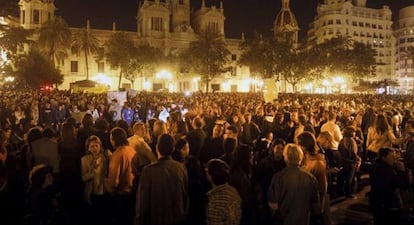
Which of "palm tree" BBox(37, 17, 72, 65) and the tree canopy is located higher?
"palm tree" BBox(37, 17, 72, 65)

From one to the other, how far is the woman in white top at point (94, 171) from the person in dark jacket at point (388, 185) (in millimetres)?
3940

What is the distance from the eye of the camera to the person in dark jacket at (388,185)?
225 inches

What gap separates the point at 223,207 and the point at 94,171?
2546mm

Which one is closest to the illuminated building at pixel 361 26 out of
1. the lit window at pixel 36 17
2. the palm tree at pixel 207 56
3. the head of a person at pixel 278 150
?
the palm tree at pixel 207 56

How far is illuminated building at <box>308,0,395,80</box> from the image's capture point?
10688 centimetres

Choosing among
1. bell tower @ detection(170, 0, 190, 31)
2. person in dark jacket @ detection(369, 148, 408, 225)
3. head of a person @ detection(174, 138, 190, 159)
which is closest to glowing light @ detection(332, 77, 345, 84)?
bell tower @ detection(170, 0, 190, 31)

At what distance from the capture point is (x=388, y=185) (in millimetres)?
5727

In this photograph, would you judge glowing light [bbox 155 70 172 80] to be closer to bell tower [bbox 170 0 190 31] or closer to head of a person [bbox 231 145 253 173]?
bell tower [bbox 170 0 190 31]

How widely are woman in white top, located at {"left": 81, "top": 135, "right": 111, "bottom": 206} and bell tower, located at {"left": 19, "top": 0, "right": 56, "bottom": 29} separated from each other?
61.9 meters

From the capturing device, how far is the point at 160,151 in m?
4.93

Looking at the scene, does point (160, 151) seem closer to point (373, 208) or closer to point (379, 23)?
point (373, 208)

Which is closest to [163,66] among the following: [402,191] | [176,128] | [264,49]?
[264,49]

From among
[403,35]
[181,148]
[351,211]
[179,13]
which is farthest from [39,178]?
[403,35]

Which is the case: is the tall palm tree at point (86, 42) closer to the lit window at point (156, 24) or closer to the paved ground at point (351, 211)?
the lit window at point (156, 24)
